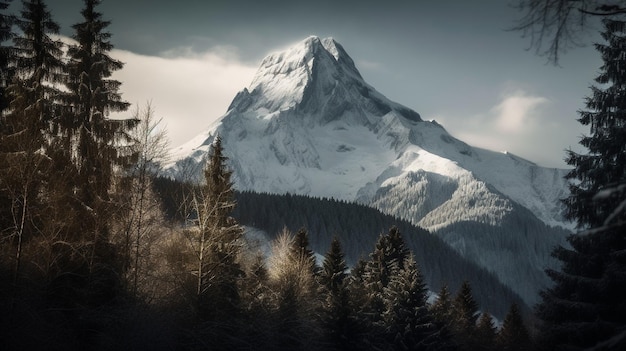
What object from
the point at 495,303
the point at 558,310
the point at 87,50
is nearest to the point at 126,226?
the point at 87,50

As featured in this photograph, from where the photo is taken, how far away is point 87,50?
70.8 feet

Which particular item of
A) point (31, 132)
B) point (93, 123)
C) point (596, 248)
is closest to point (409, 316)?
point (596, 248)

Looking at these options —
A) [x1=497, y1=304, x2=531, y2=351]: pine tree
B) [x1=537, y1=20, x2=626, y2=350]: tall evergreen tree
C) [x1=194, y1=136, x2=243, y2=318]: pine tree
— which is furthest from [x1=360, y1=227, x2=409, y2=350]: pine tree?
[x1=537, y1=20, x2=626, y2=350]: tall evergreen tree

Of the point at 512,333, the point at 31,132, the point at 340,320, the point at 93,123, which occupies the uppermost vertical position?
the point at 93,123

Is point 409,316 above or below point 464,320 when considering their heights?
above

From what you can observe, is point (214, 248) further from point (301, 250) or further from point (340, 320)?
point (301, 250)

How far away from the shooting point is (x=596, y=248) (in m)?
14.9

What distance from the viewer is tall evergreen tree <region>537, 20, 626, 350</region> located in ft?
44.7

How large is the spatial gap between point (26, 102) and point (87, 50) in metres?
3.42

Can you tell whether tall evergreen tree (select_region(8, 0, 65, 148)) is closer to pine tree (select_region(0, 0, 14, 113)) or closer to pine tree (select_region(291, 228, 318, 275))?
pine tree (select_region(0, 0, 14, 113))

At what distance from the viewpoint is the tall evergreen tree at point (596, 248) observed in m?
13.6

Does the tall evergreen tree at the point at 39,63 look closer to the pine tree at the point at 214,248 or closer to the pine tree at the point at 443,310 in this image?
the pine tree at the point at 214,248

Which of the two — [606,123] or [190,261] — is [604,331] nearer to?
[606,123]

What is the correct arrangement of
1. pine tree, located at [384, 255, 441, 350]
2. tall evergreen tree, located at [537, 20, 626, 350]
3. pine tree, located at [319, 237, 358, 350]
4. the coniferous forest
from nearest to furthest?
tall evergreen tree, located at [537, 20, 626, 350]
the coniferous forest
pine tree, located at [319, 237, 358, 350]
pine tree, located at [384, 255, 441, 350]
